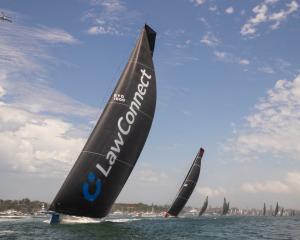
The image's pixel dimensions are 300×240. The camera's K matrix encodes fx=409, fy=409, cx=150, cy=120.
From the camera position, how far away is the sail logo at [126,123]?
90.3ft

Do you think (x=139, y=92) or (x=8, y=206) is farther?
(x=8, y=206)

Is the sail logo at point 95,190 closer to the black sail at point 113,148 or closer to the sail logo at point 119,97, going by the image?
the black sail at point 113,148

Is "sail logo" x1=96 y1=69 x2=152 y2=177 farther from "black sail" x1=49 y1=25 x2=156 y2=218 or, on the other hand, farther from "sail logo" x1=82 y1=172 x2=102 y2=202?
"sail logo" x1=82 y1=172 x2=102 y2=202

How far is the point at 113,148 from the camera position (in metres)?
27.7

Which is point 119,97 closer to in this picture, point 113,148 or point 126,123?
point 126,123

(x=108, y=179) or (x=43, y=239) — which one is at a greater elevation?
(x=108, y=179)

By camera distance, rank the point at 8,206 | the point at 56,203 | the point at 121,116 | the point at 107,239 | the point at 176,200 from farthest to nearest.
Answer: the point at 8,206 < the point at 176,200 < the point at 121,116 < the point at 56,203 < the point at 107,239

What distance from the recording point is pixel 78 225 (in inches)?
1046

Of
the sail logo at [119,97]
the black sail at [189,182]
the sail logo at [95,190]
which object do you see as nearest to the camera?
the sail logo at [95,190]

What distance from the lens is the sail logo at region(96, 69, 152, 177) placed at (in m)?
27.5

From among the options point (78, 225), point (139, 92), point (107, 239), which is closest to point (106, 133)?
point (139, 92)

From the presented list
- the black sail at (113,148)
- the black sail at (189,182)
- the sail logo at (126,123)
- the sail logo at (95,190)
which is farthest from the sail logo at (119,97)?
the black sail at (189,182)

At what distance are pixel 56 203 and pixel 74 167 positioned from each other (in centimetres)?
258

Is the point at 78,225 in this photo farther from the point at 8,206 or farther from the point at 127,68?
the point at 8,206
